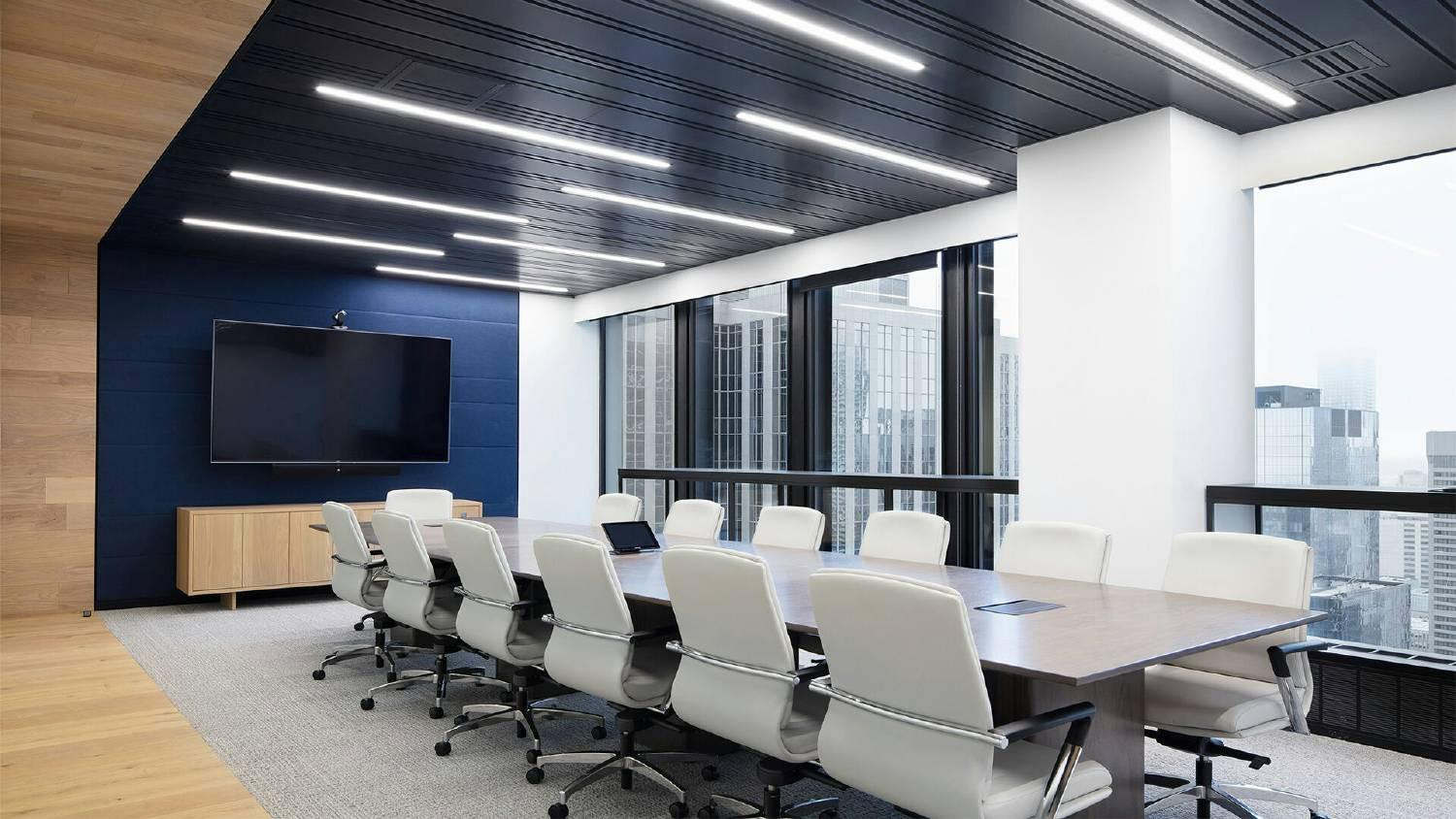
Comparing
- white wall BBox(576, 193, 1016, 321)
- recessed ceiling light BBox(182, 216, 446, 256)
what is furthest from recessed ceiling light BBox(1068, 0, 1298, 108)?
recessed ceiling light BBox(182, 216, 446, 256)

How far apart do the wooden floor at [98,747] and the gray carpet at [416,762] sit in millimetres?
111

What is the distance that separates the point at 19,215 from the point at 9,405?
167cm

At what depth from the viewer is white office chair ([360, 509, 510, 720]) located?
472 cm

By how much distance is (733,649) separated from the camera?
2936mm

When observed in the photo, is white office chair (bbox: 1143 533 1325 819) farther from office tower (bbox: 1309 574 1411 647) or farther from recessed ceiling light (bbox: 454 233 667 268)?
recessed ceiling light (bbox: 454 233 667 268)

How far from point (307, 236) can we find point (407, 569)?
3894mm

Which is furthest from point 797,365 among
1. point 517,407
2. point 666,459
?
point 517,407

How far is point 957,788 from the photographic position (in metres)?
2.25

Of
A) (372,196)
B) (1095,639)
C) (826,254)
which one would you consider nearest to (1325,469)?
(1095,639)

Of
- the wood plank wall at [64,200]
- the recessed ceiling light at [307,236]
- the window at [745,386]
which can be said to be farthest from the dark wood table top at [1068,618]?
the recessed ceiling light at [307,236]

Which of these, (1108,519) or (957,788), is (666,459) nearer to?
(1108,519)

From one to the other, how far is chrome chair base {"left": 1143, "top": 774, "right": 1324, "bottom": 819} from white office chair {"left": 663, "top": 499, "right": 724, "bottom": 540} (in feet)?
9.79

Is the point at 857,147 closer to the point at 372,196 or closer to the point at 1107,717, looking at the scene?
the point at 372,196

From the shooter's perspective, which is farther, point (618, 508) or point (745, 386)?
point (745, 386)
